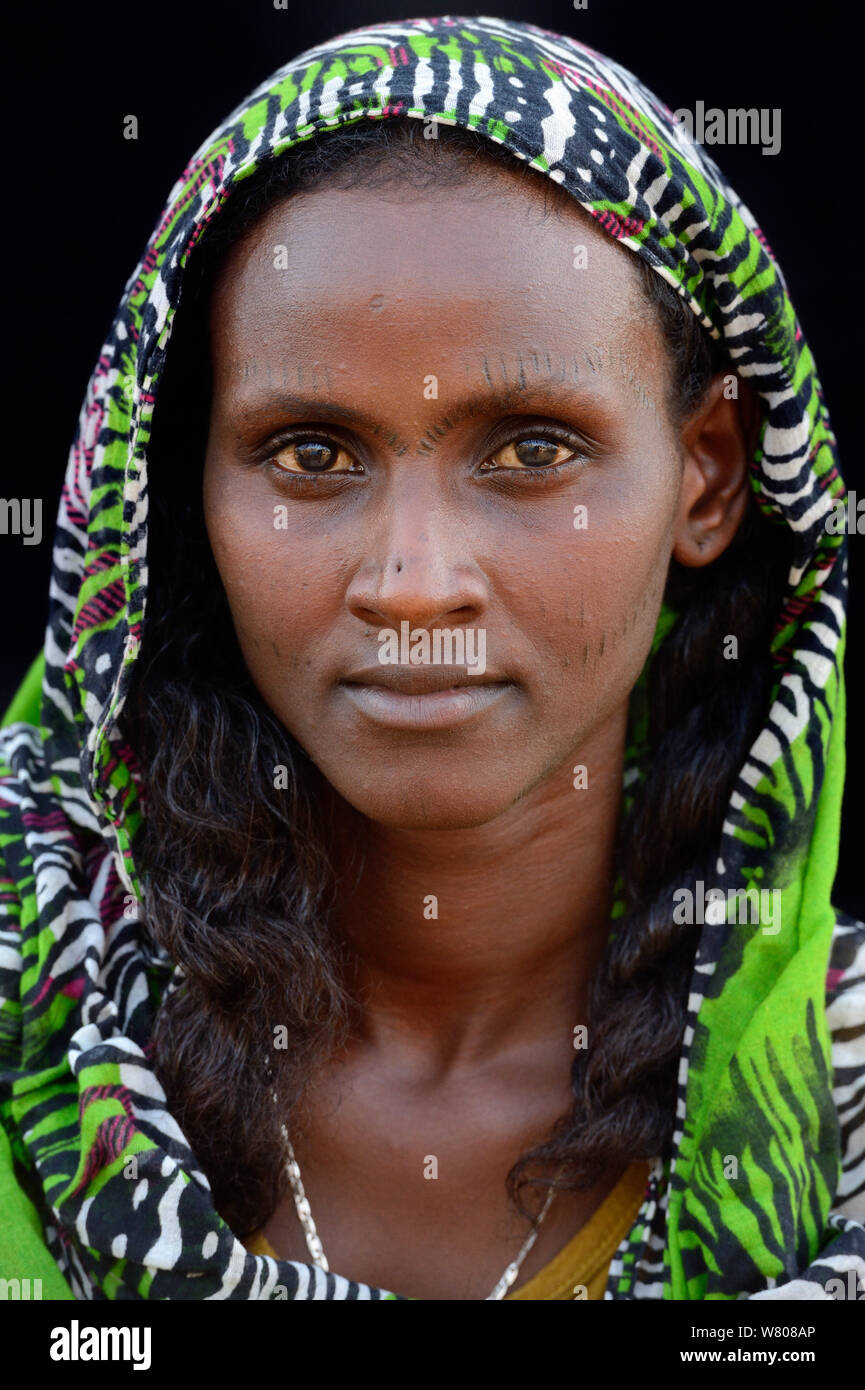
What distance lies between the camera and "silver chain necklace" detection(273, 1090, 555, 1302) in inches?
71.3

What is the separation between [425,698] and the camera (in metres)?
1.61

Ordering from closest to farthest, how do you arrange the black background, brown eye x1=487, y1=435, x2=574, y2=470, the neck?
brown eye x1=487, y1=435, x2=574, y2=470 < the neck < the black background

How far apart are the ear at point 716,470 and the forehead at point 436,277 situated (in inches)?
8.8

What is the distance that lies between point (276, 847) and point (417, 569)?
21.5 inches

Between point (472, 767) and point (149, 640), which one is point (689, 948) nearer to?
point (472, 767)

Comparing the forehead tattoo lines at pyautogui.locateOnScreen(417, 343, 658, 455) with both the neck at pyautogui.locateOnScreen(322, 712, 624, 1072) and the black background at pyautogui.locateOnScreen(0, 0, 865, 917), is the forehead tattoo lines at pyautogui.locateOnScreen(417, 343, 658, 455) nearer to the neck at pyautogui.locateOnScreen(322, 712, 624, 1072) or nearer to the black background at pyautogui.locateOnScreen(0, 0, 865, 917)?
the neck at pyautogui.locateOnScreen(322, 712, 624, 1072)

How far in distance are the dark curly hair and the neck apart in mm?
41

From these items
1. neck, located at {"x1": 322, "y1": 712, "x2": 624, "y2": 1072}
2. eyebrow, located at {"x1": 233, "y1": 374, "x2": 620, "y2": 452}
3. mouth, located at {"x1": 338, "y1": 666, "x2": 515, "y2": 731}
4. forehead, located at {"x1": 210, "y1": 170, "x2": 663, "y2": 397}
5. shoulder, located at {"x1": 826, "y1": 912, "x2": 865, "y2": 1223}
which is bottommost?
shoulder, located at {"x1": 826, "y1": 912, "x2": 865, "y2": 1223}

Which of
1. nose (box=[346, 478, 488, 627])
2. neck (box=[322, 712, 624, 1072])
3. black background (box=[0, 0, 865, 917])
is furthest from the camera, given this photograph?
black background (box=[0, 0, 865, 917])

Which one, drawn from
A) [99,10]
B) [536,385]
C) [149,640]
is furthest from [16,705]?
[99,10]

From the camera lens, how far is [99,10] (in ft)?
9.38

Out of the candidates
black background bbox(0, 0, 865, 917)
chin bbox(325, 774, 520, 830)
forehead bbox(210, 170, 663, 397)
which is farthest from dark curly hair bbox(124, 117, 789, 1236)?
black background bbox(0, 0, 865, 917)

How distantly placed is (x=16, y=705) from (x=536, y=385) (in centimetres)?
106

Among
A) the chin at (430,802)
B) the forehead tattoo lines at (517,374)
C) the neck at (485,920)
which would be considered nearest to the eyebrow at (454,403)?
the forehead tattoo lines at (517,374)
